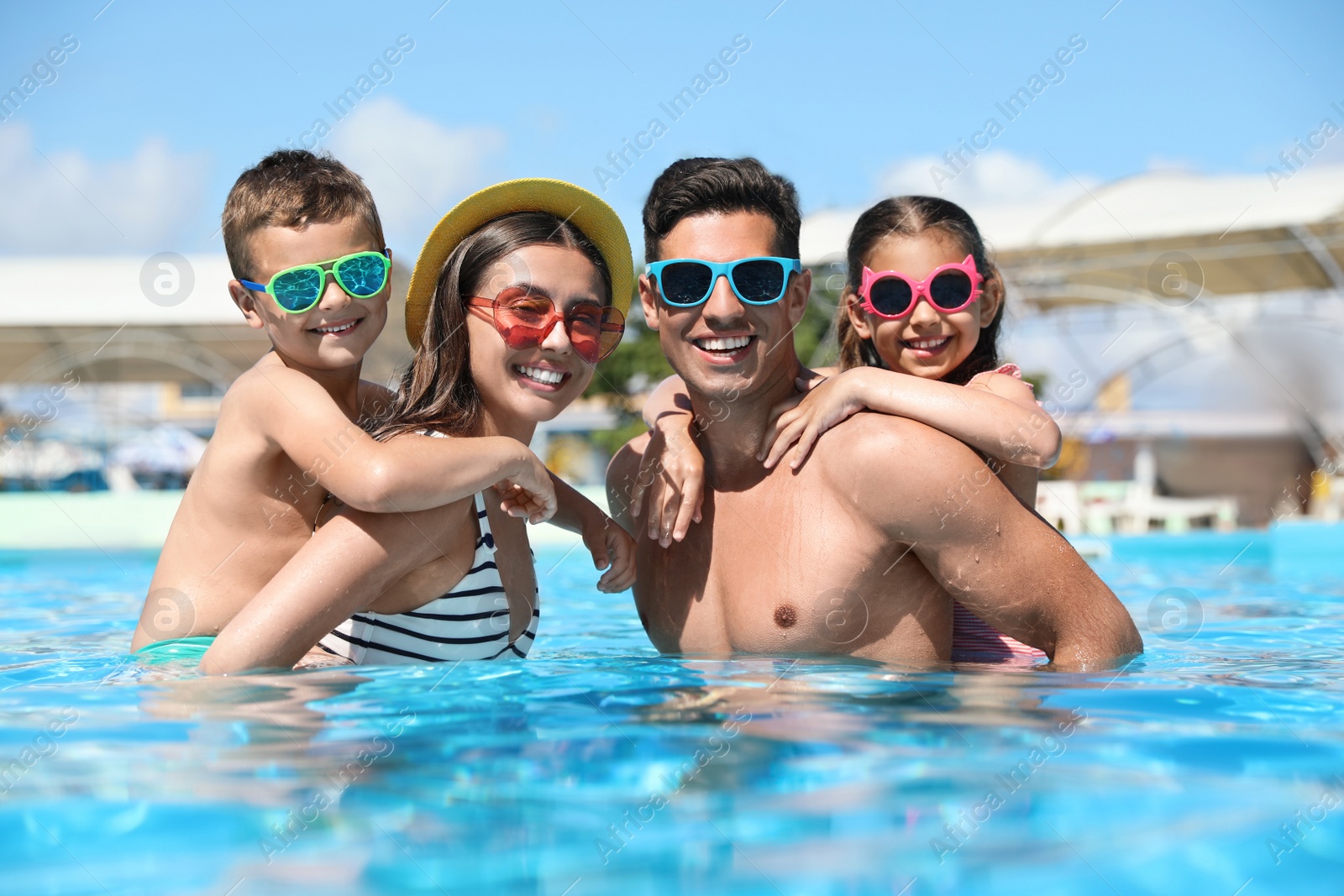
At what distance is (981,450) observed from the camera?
10.6ft

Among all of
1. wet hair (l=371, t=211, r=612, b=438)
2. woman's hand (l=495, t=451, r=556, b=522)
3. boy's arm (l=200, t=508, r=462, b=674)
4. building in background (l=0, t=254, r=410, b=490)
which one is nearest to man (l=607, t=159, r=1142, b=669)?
wet hair (l=371, t=211, r=612, b=438)

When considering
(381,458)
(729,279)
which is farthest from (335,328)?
(729,279)

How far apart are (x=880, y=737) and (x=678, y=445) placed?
4.23 feet

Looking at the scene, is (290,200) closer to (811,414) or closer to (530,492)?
(530,492)

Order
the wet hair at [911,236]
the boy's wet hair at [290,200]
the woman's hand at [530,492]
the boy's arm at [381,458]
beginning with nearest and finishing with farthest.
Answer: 1. the boy's arm at [381,458]
2. the woman's hand at [530,492]
3. the boy's wet hair at [290,200]
4. the wet hair at [911,236]

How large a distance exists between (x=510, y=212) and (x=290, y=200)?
66cm

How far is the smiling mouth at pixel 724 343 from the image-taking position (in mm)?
3289

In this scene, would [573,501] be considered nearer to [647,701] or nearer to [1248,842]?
[647,701]

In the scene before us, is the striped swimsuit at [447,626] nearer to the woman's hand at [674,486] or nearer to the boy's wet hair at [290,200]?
the woman's hand at [674,486]

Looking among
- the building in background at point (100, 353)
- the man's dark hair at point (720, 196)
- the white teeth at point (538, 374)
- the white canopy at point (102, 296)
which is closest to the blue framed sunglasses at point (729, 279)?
the man's dark hair at point (720, 196)

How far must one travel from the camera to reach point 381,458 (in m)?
2.75

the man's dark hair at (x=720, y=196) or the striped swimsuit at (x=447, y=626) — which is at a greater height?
the man's dark hair at (x=720, y=196)

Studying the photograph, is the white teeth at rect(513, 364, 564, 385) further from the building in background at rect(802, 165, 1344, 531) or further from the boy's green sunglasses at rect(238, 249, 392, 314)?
the building in background at rect(802, 165, 1344, 531)

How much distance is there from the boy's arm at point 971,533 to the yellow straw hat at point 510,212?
36.2 inches
